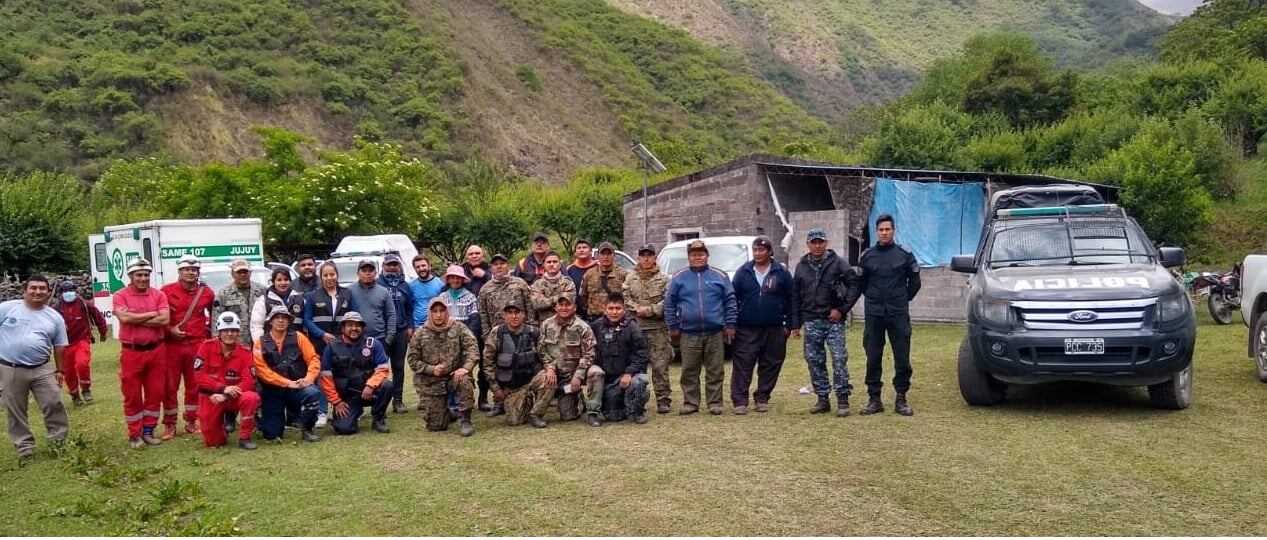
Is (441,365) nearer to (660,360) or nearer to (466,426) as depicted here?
(466,426)

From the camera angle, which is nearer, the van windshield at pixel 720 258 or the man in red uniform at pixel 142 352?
the man in red uniform at pixel 142 352

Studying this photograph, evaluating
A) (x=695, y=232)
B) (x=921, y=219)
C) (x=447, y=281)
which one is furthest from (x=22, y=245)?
(x=921, y=219)

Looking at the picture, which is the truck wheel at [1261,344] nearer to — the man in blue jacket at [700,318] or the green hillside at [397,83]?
the man in blue jacket at [700,318]

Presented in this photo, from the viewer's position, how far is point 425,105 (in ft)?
184

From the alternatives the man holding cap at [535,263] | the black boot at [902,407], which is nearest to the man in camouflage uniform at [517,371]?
the man holding cap at [535,263]

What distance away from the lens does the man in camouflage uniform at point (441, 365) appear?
7.84 m

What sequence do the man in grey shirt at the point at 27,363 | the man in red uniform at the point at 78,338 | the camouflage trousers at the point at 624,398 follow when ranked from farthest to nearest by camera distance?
the man in red uniform at the point at 78,338 → the camouflage trousers at the point at 624,398 → the man in grey shirt at the point at 27,363

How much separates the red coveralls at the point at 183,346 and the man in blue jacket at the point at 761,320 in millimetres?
4909

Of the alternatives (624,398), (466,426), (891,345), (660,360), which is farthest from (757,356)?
(466,426)

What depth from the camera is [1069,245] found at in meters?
8.24

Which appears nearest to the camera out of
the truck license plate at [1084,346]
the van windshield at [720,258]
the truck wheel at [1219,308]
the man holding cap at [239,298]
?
the truck license plate at [1084,346]

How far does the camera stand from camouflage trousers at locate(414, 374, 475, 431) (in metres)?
7.81

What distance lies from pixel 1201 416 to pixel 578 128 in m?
59.0

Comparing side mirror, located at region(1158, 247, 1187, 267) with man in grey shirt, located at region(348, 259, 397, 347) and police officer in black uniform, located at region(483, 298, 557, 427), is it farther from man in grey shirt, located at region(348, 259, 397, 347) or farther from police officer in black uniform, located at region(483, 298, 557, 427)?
man in grey shirt, located at region(348, 259, 397, 347)
